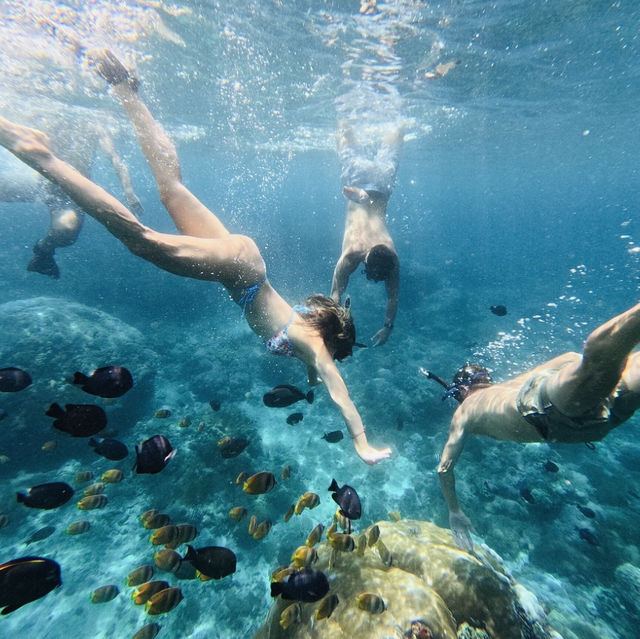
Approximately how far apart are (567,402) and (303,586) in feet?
10.0

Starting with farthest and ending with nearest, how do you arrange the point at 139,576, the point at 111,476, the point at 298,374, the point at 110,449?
1. the point at 298,374
2. the point at 111,476
3. the point at 110,449
4. the point at 139,576

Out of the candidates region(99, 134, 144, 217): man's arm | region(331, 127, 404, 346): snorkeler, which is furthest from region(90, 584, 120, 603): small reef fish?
region(99, 134, 144, 217): man's arm

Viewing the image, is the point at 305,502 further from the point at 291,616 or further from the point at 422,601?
the point at 422,601

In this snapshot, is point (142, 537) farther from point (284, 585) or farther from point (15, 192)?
point (15, 192)

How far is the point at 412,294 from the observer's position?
2333cm

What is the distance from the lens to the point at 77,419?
3.13 m

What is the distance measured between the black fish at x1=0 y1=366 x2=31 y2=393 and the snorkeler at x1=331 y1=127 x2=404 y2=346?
5165 mm

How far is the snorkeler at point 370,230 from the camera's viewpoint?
6664 mm

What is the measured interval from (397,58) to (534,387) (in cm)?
1643

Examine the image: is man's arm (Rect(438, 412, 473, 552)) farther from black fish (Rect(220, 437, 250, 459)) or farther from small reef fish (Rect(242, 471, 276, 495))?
black fish (Rect(220, 437, 250, 459))

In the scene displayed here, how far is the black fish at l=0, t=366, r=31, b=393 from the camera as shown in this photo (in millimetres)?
4043

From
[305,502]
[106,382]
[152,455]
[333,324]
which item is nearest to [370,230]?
[333,324]

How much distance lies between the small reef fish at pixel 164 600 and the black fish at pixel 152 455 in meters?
1.70

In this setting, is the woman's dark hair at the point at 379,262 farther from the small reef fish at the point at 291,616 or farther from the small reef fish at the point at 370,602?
the small reef fish at the point at 291,616
